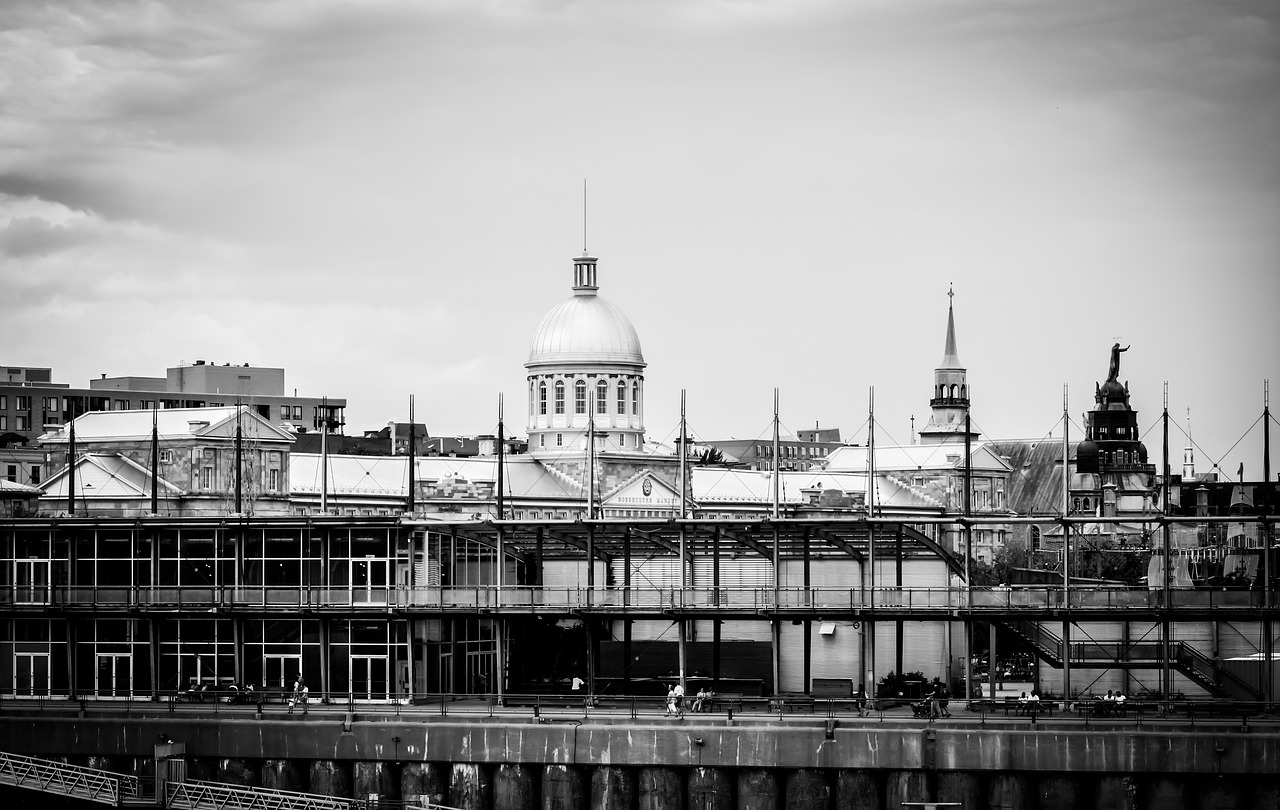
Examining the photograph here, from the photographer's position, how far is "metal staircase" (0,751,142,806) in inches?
2746

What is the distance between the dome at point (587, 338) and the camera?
169625mm

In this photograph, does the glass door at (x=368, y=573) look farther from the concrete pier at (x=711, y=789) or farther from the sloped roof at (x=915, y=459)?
the sloped roof at (x=915, y=459)

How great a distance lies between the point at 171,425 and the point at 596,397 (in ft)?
120

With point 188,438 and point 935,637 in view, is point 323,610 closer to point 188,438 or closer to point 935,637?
point 935,637

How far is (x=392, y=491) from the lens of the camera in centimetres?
15588

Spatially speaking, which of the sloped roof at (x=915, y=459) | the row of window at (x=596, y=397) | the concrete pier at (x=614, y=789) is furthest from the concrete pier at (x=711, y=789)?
the sloped roof at (x=915, y=459)

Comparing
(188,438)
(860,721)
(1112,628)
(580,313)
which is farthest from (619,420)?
(860,721)

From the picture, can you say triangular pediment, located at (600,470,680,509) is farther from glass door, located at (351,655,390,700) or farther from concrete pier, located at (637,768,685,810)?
concrete pier, located at (637,768,685,810)

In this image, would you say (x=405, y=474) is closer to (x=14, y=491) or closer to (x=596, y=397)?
(x=596, y=397)

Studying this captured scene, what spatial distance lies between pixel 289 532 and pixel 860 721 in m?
22.6

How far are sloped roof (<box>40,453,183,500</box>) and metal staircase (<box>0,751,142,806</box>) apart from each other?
64.0 metres

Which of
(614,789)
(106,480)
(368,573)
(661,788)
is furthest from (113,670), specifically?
(106,480)

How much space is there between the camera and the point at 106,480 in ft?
452

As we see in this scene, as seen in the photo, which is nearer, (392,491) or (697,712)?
(697,712)
